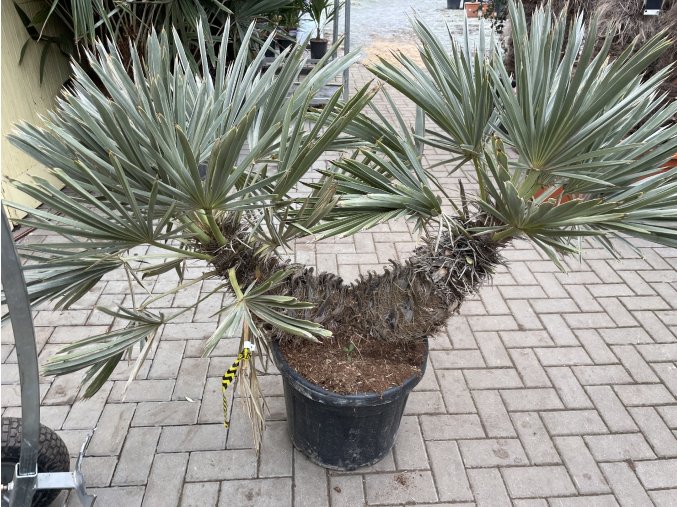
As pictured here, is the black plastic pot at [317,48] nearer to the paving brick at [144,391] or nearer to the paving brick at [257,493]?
the paving brick at [144,391]

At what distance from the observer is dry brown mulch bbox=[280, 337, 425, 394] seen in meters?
1.83

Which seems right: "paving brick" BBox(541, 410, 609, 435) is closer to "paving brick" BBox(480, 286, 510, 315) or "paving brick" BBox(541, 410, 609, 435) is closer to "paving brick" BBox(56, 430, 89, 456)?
"paving brick" BBox(480, 286, 510, 315)

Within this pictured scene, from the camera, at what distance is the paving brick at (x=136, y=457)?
80.4 inches

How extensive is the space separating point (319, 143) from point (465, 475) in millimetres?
1552

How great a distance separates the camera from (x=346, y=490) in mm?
2029

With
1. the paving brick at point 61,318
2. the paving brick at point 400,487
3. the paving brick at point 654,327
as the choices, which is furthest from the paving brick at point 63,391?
the paving brick at point 654,327

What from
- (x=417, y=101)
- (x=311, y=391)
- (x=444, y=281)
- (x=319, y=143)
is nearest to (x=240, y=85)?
(x=319, y=143)

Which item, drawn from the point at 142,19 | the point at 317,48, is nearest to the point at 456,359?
the point at 142,19

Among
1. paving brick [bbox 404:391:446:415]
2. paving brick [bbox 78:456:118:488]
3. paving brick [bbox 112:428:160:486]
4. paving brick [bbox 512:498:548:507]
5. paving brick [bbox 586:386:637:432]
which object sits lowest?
paving brick [bbox 586:386:637:432]

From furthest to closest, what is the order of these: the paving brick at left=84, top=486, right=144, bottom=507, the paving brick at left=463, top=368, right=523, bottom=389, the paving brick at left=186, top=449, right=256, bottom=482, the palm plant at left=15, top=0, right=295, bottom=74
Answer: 1. the palm plant at left=15, top=0, right=295, bottom=74
2. the paving brick at left=463, top=368, right=523, bottom=389
3. the paving brick at left=186, top=449, right=256, bottom=482
4. the paving brick at left=84, top=486, right=144, bottom=507

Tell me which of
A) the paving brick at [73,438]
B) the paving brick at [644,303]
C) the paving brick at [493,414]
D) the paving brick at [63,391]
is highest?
the paving brick at [63,391]

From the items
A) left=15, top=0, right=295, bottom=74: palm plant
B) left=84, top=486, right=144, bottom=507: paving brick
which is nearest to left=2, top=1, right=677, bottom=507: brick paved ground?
left=84, top=486, right=144, bottom=507: paving brick

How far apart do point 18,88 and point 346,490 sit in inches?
143

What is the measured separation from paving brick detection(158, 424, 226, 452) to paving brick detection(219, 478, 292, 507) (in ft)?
0.69
